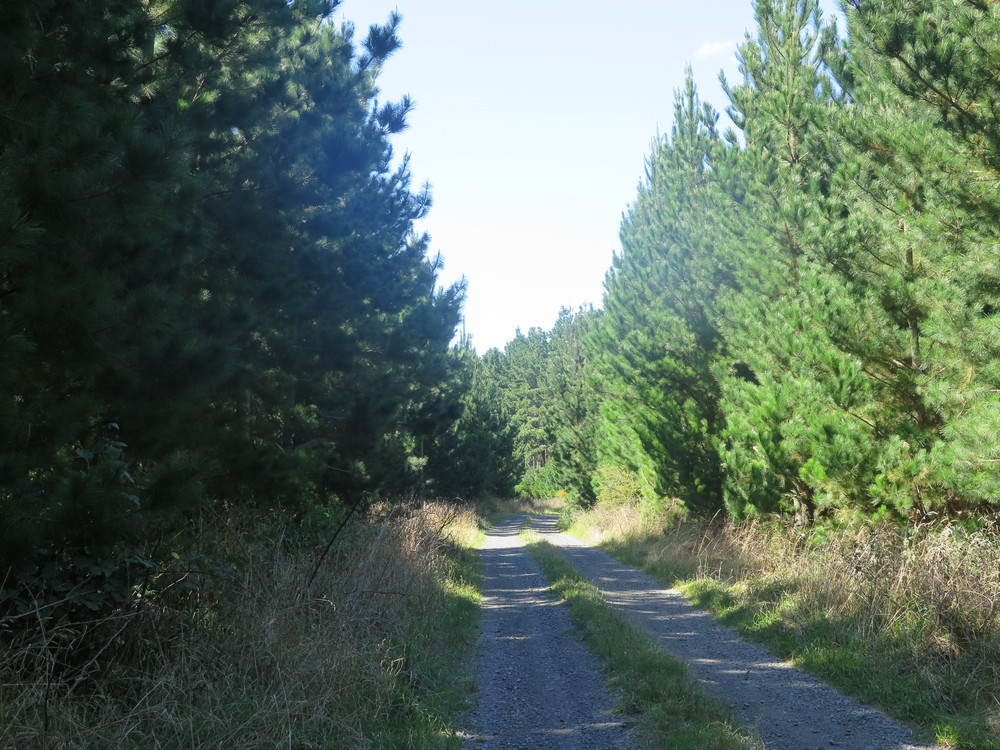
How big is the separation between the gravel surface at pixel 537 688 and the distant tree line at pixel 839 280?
374cm

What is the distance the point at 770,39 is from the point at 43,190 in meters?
12.1

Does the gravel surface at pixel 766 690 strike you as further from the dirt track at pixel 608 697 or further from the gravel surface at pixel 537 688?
the gravel surface at pixel 537 688

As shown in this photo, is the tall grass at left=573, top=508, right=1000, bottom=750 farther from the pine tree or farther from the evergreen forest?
the pine tree

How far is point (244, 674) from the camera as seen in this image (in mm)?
4930

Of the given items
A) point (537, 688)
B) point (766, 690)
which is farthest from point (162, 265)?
point (766, 690)

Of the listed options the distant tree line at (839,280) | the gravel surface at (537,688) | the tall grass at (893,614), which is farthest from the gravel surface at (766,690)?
the distant tree line at (839,280)

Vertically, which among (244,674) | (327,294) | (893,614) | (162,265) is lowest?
(893,614)

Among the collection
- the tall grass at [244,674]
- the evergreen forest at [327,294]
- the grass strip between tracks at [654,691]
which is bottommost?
the grass strip between tracks at [654,691]

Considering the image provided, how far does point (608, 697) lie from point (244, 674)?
3.03 metres

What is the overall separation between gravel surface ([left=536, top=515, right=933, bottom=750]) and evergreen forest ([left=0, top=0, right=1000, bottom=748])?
2.28 metres

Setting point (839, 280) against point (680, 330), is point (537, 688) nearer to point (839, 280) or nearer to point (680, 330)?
point (839, 280)

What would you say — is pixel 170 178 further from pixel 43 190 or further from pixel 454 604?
pixel 454 604

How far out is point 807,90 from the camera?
35.1 feet

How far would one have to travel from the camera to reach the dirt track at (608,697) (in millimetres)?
5207
